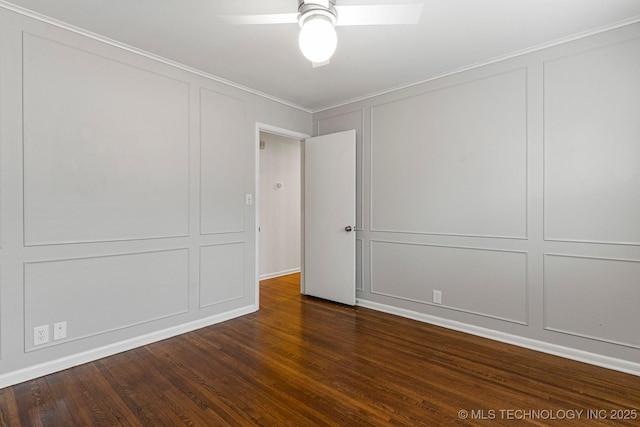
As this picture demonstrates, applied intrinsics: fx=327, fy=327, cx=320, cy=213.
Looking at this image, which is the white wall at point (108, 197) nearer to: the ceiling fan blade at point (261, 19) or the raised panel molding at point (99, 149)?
the raised panel molding at point (99, 149)

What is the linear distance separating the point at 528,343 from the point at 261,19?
3.31 meters

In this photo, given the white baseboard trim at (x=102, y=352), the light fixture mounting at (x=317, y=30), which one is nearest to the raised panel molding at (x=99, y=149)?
the white baseboard trim at (x=102, y=352)

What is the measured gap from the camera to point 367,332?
309 centimetres

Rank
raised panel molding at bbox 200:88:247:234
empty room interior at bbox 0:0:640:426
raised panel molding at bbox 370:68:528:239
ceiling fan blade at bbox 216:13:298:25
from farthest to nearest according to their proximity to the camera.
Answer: raised panel molding at bbox 200:88:247:234
raised panel molding at bbox 370:68:528:239
ceiling fan blade at bbox 216:13:298:25
empty room interior at bbox 0:0:640:426

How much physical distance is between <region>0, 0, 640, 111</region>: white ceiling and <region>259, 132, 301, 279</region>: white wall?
2.18m

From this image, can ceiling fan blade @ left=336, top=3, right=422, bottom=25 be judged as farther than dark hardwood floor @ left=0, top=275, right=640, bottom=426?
Yes

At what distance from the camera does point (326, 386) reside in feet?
7.06

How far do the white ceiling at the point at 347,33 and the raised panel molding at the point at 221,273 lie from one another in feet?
5.81

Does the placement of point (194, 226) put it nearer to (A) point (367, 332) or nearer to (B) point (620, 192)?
(A) point (367, 332)

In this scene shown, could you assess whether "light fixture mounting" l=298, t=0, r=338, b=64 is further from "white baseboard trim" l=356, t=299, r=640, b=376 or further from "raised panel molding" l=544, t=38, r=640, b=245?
"white baseboard trim" l=356, t=299, r=640, b=376

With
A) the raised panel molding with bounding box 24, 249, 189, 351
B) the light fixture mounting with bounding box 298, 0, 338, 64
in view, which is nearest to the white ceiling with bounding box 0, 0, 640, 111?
the light fixture mounting with bounding box 298, 0, 338, 64

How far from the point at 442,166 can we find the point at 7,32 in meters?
3.54

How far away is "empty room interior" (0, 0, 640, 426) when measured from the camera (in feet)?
6.94

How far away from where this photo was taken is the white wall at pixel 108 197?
221cm
